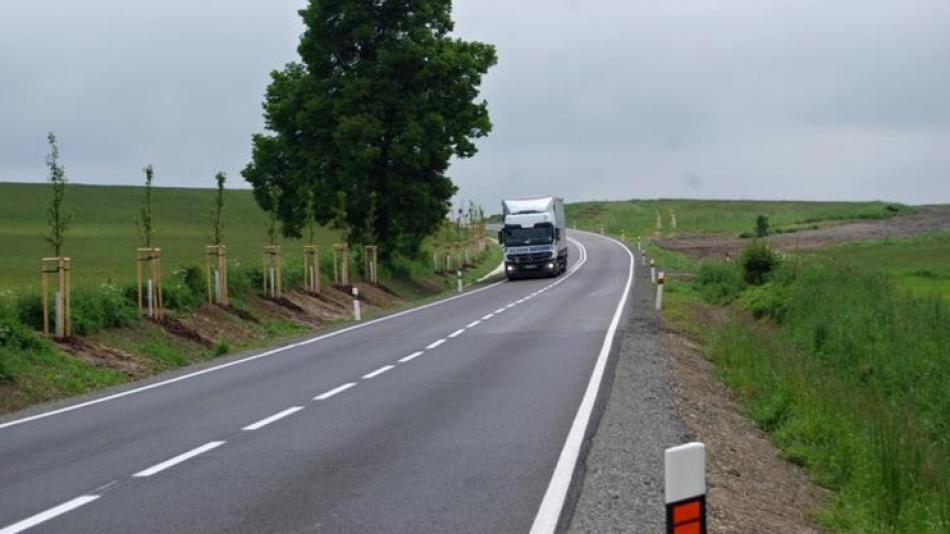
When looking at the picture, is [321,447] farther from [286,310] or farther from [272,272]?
[272,272]

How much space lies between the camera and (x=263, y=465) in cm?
1094

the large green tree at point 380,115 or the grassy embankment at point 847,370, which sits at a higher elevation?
the large green tree at point 380,115

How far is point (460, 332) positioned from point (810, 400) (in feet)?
40.2

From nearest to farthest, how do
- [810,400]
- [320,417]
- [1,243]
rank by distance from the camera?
1. [320,417]
2. [810,400]
3. [1,243]

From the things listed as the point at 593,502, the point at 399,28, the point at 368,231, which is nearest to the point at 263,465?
the point at 593,502

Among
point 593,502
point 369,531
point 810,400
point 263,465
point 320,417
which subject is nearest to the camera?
point 369,531

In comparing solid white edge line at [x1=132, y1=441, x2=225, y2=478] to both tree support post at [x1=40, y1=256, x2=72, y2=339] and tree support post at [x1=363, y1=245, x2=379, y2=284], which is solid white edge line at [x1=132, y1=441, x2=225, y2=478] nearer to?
tree support post at [x1=40, y1=256, x2=72, y2=339]

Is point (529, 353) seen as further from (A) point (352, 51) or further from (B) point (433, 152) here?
(A) point (352, 51)

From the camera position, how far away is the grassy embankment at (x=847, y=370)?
1208cm

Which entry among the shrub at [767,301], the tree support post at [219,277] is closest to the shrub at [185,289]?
the tree support post at [219,277]

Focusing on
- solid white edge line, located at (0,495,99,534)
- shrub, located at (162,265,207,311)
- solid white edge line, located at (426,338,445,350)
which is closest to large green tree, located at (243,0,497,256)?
shrub, located at (162,265,207,311)

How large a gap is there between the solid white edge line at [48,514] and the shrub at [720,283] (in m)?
34.1

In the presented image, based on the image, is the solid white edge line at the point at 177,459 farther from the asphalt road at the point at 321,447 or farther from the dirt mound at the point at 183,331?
the dirt mound at the point at 183,331

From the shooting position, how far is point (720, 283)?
1772 inches
